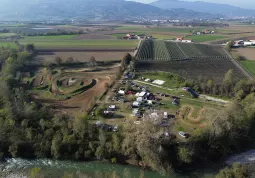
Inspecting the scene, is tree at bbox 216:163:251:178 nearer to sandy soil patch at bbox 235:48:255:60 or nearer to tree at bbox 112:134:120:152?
tree at bbox 112:134:120:152

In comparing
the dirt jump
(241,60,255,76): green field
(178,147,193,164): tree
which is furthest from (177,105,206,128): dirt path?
(241,60,255,76): green field

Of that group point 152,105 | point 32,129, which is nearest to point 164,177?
point 152,105

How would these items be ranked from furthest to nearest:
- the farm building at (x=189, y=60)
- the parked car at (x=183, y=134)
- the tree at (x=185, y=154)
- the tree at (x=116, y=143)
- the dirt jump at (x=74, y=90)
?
the farm building at (x=189, y=60) < the dirt jump at (x=74, y=90) < the parked car at (x=183, y=134) < the tree at (x=116, y=143) < the tree at (x=185, y=154)

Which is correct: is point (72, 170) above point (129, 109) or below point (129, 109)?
below

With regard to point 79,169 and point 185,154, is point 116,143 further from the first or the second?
point 185,154

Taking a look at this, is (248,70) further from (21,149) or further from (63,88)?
(21,149)

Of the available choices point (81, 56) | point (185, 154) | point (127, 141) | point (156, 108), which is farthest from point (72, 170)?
point (81, 56)

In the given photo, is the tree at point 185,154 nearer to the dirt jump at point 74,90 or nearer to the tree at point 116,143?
the tree at point 116,143

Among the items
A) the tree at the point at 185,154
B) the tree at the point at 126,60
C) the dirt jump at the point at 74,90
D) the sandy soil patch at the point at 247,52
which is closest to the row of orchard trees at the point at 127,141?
the tree at the point at 185,154

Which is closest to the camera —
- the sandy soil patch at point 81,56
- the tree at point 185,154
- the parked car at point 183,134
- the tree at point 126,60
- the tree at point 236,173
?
the tree at point 236,173
